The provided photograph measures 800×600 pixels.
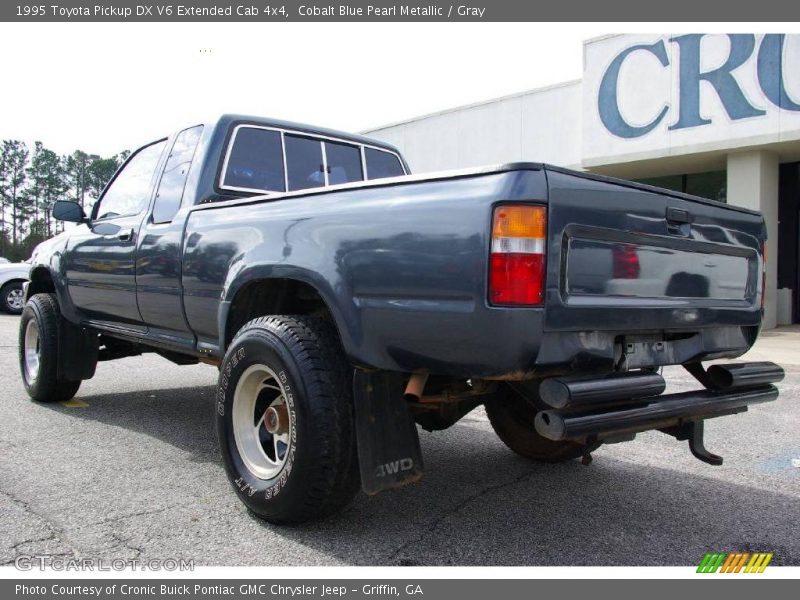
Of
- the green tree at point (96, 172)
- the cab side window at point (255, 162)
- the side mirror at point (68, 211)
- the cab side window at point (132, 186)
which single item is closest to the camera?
the cab side window at point (255, 162)

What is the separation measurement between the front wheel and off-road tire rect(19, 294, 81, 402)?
2.82 m

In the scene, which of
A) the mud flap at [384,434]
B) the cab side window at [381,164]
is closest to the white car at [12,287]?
the cab side window at [381,164]

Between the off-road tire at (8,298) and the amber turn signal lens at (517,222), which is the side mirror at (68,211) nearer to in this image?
the amber turn signal lens at (517,222)

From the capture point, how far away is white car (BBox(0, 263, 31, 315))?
1532cm

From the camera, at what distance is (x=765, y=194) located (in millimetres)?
12812

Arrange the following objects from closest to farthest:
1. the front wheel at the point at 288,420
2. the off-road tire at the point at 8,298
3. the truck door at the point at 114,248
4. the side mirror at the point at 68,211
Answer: the front wheel at the point at 288,420, the truck door at the point at 114,248, the side mirror at the point at 68,211, the off-road tire at the point at 8,298

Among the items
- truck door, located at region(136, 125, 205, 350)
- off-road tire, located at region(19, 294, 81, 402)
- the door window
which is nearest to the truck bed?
truck door, located at region(136, 125, 205, 350)

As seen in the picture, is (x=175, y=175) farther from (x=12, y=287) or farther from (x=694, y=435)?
(x=12, y=287)

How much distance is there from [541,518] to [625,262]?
1.33m

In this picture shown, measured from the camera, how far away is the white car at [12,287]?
50.3 ft

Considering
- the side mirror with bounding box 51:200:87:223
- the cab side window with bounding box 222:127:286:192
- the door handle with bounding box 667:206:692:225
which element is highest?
the cab side window with bounding box 222:127:286:192

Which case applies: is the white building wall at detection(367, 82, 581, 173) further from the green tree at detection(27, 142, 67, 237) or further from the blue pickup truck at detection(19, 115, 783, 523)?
the green tree at detection(27, 142, 67, 237)

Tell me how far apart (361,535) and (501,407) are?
1434 millimetres

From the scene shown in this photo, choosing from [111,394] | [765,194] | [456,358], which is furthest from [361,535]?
[765,194]
